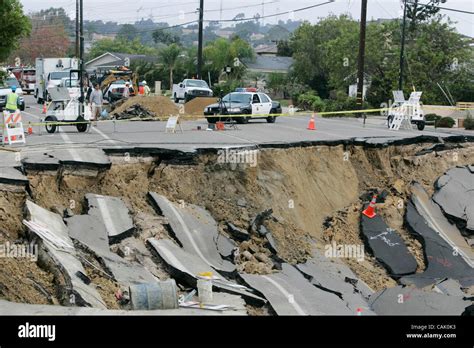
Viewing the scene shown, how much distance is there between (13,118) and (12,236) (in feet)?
27.8

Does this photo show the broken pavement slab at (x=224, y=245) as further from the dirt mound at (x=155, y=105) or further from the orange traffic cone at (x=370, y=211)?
the dirt mound at (x=155, y=105)

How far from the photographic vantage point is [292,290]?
15.1 meters

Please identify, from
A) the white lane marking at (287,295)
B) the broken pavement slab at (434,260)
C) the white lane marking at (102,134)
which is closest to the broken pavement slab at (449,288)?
the broken pavement slab at (434,260)

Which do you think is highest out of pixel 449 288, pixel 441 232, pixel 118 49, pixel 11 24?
pixel 11 24

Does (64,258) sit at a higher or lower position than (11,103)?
lower

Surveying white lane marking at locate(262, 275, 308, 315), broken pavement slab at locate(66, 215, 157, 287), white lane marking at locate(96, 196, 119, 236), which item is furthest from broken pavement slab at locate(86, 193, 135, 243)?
white lane marking at locate(262, 275, 308, 315)

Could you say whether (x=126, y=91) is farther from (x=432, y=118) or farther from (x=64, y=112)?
(x=64, y=112)

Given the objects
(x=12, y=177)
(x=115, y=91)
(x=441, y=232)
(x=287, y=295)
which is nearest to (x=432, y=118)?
(x=115, y=91)

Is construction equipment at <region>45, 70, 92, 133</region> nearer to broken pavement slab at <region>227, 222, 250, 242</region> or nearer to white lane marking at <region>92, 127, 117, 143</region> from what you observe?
white lane marking at <region>92, 127, 117, 143</region>

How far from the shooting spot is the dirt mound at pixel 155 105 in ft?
117

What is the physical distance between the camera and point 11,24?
2309 cm

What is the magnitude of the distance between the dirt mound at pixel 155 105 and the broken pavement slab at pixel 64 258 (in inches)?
811

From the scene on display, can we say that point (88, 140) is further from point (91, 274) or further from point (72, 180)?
point (91, 274)

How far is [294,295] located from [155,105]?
881 inches
